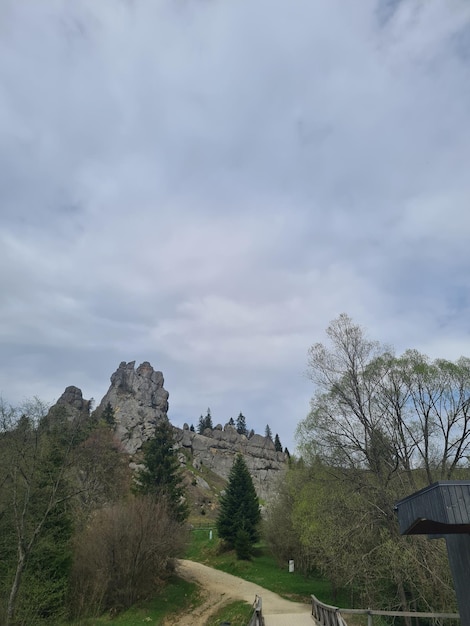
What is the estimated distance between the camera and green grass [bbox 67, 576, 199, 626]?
20.8m

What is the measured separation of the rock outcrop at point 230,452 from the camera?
348 ft

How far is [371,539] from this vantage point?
1662 centimetres

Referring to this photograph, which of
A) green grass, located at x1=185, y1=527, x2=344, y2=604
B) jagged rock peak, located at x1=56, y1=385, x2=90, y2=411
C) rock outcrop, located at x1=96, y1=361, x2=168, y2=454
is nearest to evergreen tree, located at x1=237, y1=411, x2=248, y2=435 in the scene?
rock outcrop, located at x1=96, y1=361, x2=168, y2=454

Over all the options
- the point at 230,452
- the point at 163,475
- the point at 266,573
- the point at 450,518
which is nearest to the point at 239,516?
the point at 266,573

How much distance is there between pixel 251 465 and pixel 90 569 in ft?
304

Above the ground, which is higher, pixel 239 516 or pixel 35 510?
pixel 239 516

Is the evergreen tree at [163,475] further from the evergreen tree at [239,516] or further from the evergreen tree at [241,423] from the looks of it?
the evergreen tree at [241,423]

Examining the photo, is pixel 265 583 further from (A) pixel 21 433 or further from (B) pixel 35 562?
(A) pixel 21 433

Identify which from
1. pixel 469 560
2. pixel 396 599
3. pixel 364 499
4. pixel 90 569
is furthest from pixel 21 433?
pixel 469 560

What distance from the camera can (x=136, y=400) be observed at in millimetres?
116062

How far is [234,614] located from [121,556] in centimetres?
638

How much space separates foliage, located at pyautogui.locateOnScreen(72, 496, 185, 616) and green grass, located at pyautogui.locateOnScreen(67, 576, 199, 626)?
0.51 meters

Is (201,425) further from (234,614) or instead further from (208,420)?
(234,614)

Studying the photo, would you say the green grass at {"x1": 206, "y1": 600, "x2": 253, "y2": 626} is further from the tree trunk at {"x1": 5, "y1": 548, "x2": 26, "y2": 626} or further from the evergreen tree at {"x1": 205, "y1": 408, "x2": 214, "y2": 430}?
the evergreen tree at {"x1": 205, "y1": 408, "x2": 214, "y2": 430}
